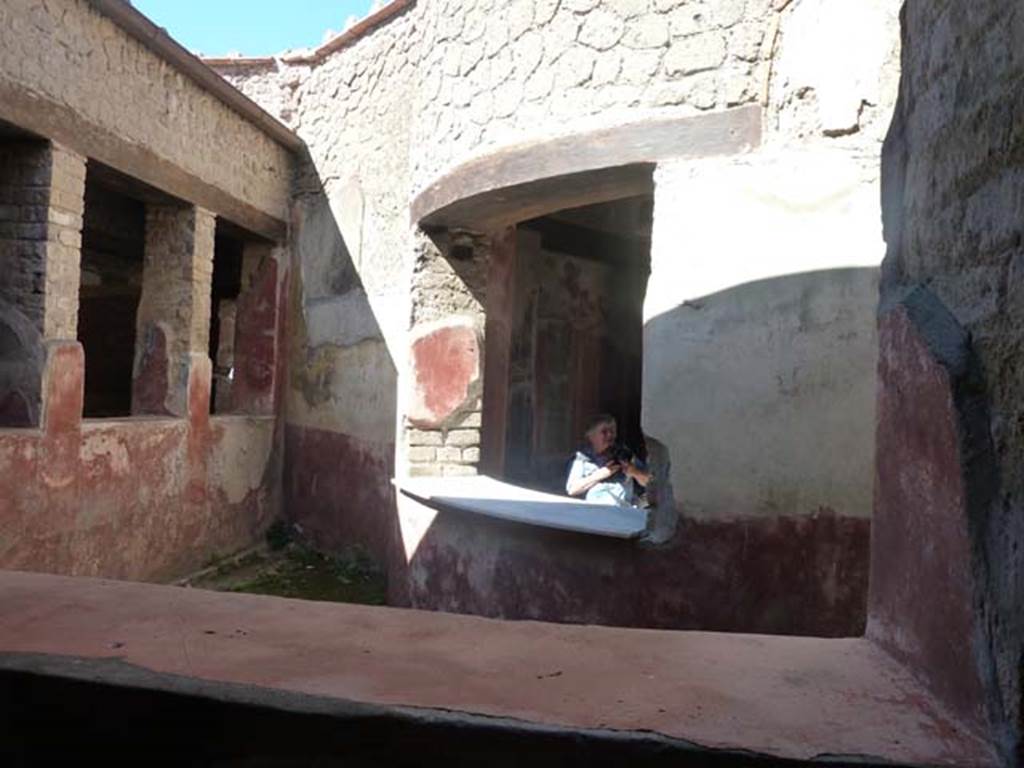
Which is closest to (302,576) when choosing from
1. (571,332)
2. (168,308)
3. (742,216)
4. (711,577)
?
(168,308)

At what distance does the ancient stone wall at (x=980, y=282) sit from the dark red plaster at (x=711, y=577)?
151cm

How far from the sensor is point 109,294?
8266mm

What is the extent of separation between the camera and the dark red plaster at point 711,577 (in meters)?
2.81

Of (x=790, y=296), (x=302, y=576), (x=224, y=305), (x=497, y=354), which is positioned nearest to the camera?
(x=790, y=296)

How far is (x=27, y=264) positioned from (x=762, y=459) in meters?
3.70

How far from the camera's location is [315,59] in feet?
22.7

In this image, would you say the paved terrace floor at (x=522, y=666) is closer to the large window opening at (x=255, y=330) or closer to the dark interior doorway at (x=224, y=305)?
the large window opening at (x=255, y=330)

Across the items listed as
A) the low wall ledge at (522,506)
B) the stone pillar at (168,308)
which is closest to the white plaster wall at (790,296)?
the low wall ledge at (522,506)

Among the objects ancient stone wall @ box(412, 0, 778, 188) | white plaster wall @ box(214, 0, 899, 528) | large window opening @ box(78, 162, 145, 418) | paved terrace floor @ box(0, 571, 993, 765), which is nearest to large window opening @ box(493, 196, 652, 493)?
ancient stone wall @ box(412, 0, 778, 188)

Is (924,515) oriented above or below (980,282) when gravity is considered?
below

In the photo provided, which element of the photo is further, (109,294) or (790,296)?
(109,294)

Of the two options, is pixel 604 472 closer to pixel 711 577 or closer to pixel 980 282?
pixel 711 577

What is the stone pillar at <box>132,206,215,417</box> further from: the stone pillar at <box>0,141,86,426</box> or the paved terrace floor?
the paved terrace floor

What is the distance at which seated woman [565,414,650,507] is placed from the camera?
4.54 meters
